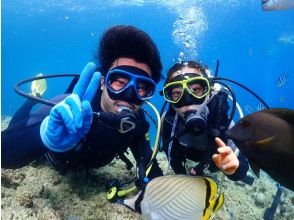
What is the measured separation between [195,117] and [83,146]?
55.1 inches

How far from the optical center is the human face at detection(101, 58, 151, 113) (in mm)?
3752

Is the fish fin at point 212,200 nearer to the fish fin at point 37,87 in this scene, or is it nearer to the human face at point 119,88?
the human face at point 119,88

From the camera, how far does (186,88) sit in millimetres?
3908

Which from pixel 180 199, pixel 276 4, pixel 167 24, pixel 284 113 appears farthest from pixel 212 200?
pixel 167 24

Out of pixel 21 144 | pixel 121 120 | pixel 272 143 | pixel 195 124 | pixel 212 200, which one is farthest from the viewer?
pixel 21 144

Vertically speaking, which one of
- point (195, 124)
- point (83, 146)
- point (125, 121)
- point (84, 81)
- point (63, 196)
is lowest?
point (63, 196)

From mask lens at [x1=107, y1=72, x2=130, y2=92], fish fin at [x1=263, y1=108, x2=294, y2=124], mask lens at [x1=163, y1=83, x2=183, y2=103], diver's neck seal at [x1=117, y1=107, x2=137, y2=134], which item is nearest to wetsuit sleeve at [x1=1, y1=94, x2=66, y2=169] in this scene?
mask lens at [x1=107, y1=72, x2=130, y2=92]

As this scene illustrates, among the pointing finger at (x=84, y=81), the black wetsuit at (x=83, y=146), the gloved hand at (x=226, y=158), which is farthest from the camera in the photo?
the black wetsuit at (x=83, y=146)

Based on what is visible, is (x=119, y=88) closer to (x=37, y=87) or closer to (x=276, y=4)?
(x=37, y=87)

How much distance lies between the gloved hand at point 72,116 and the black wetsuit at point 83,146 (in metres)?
0.54

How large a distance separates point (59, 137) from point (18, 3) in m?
35.6

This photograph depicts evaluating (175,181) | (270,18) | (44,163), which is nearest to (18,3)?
(270,18)

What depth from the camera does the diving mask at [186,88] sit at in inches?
155

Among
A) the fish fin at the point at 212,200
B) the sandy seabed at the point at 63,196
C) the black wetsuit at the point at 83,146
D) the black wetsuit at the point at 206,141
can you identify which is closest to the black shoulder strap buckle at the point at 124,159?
the black wetsuit at the point at 83,146
